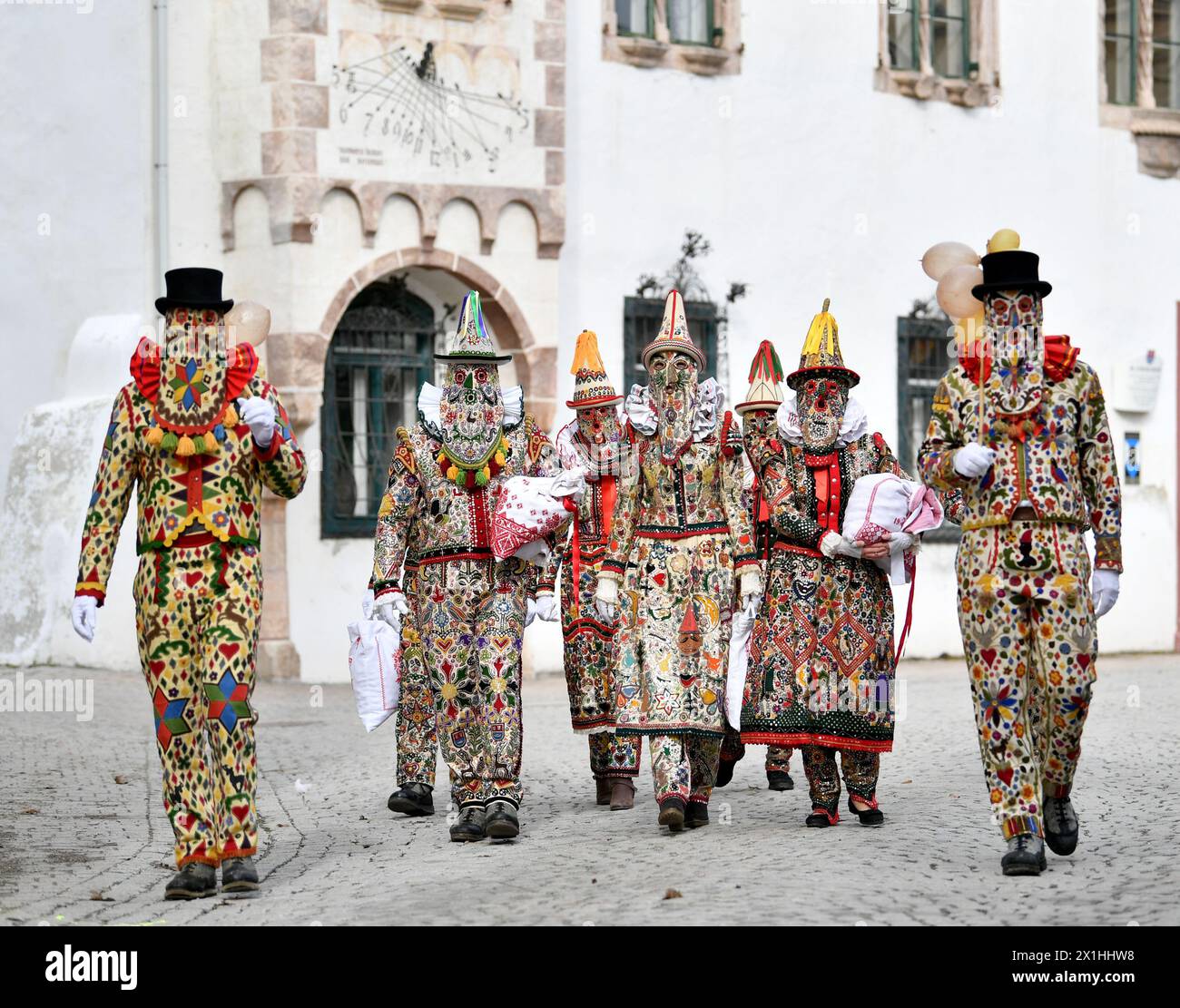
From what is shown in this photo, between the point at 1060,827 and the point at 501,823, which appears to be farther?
the point at 501,823

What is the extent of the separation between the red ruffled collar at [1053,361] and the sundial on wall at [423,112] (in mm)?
9726

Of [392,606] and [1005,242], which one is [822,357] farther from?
[392,606]

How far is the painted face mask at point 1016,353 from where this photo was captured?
781cm

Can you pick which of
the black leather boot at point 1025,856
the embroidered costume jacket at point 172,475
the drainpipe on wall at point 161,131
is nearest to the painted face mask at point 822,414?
the black leather boot at point 1025,856

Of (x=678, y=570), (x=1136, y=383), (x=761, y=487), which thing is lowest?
(x=678, y=570)

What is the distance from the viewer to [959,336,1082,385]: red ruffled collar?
7.85m

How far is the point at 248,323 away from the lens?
8445 millimetres

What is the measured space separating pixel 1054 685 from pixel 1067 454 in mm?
832

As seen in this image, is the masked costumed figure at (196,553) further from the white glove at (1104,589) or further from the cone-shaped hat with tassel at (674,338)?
the white glove at (1104,589)

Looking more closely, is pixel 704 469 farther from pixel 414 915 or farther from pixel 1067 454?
pixel 414 915

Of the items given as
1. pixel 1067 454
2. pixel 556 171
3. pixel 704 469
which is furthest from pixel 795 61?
pixel 1067 454

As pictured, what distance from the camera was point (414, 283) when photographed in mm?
17781

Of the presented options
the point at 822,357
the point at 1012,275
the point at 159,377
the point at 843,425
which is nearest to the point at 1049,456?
the point at 1012,275

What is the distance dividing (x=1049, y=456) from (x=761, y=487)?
226 cm
